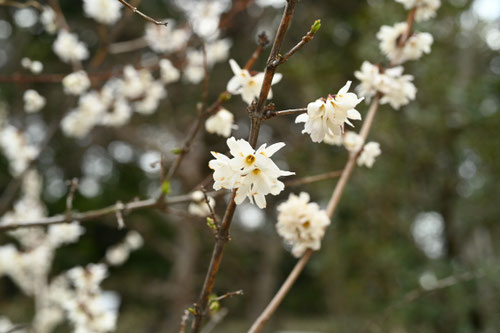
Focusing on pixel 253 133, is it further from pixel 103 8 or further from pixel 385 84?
pixel 103 8

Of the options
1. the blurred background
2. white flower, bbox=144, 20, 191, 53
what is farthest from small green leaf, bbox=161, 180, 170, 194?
white flower, bbox=144, 20, 191, 53

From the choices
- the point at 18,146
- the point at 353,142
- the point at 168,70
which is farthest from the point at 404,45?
the point at 18,146

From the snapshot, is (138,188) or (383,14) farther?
(138,188)

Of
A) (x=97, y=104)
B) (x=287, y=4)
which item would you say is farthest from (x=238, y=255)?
(x=287, y=4)

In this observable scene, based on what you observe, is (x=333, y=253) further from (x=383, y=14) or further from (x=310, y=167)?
(x=383, y=14)

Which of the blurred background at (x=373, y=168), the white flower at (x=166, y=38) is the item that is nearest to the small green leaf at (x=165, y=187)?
the blurred background at (x=373, y=168)

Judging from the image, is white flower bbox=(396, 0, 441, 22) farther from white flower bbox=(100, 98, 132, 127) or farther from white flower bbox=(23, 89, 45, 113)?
white flower bbox=(100, 98, 132, 127)

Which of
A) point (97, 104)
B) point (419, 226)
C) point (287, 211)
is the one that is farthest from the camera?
point (419, 226)
